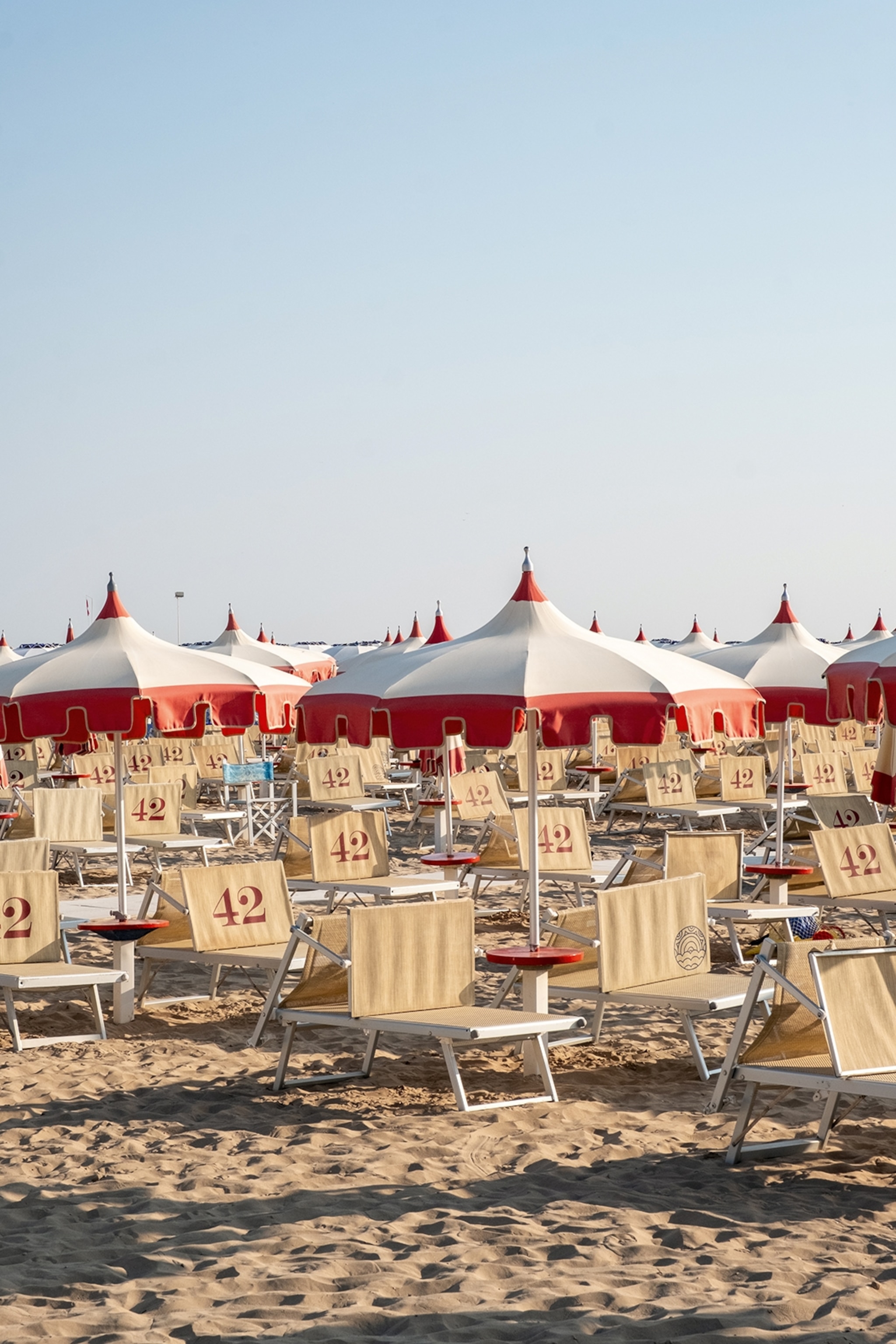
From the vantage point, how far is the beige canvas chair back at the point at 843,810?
12719 millimetres

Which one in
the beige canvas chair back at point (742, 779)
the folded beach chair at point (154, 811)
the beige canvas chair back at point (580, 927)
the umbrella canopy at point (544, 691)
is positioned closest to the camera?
the umbrella canopy at point (544, 691)

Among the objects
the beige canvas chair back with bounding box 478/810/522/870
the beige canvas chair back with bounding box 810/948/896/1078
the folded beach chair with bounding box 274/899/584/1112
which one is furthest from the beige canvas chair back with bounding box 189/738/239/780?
the beige canvas chair back with bounding box 810/948/896/1078

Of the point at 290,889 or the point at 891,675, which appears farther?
the point at 290,889

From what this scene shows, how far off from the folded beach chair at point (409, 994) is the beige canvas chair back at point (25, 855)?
3102 millimetres

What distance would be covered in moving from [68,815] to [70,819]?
44 mm

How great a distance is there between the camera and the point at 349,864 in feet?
36.2

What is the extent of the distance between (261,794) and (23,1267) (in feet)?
54.7

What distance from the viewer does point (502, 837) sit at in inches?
476

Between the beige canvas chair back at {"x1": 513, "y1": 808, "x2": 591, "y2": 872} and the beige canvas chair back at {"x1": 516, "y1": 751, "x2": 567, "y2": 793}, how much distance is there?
546 centimetres

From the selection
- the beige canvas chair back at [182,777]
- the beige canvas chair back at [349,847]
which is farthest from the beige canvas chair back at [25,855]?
the beige canvas chair back at [182,777]

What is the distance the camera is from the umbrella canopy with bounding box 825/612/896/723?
7922 mm

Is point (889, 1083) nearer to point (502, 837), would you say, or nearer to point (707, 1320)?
point (707, 1320)

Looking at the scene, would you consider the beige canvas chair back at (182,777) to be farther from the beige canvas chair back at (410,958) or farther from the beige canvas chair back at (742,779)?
the beige canvas chair back at (410,958)

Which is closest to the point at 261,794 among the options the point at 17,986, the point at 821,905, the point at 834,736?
the point at 834,736
